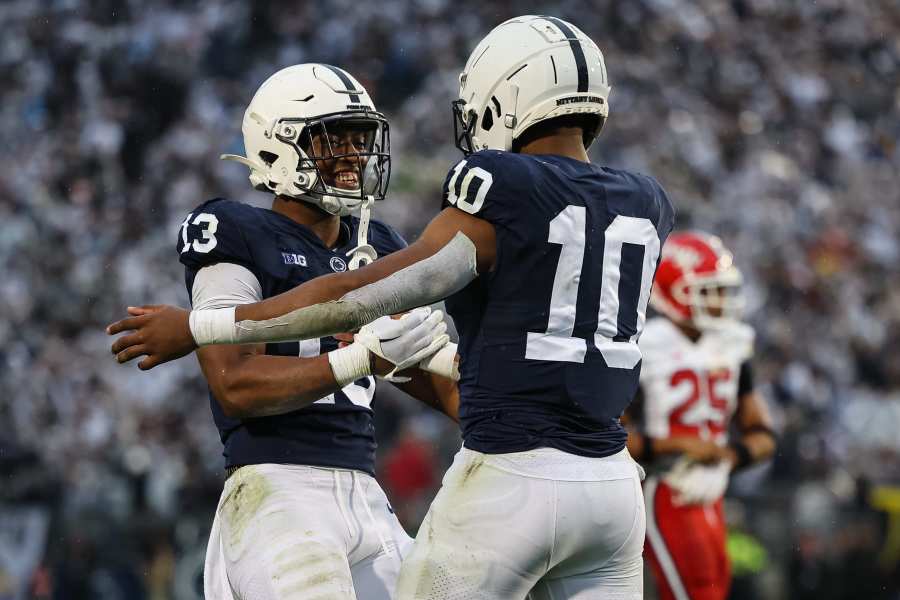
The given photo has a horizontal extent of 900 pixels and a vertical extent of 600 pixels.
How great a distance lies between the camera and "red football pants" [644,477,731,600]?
5.39 metres

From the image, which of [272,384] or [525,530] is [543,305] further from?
[272,384]

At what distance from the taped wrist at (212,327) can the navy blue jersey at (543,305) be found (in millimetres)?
470

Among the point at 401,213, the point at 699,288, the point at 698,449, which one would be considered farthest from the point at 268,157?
the point at 401,213

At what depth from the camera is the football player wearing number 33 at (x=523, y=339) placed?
2.55 meters

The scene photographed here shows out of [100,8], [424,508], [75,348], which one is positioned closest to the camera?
[424,508]

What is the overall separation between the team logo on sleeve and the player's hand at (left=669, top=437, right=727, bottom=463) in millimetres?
2442

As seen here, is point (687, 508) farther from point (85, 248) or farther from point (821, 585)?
point (85, 248)

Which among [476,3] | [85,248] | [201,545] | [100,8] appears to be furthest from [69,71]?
[201,545]

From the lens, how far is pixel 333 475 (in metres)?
3.21

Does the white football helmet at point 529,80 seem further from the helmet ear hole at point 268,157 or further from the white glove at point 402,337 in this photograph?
the helmet ear hole at point 268,157

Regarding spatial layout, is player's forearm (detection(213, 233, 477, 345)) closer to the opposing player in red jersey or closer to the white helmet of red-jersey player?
the opposing player in red jersey

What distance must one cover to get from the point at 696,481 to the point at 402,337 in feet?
9.17

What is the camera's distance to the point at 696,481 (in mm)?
5453

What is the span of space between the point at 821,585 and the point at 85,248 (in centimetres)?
579
